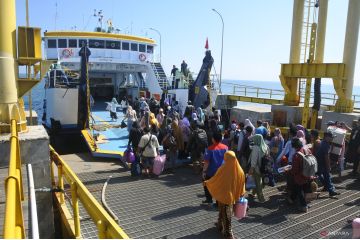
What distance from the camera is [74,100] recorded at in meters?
14.2

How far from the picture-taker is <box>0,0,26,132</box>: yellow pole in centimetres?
404

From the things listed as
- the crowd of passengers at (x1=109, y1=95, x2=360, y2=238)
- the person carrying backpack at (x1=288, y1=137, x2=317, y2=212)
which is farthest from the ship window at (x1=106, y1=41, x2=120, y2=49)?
the person carrying backpack at (x1=288, y1=137, x2=317, y2=212)

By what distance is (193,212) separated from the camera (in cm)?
574

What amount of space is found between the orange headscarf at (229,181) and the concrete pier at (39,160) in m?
2.32

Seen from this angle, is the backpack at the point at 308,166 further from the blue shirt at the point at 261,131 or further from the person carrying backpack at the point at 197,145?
the person carrying backpack at the point at 197,145

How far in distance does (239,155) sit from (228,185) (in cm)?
248

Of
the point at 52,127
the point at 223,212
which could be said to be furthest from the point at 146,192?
the point at 52,127

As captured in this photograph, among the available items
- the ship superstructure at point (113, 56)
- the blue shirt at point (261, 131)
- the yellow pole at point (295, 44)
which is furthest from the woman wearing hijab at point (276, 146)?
the ship superstructure at point (113, 56)

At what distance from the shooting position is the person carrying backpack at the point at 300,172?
550cm

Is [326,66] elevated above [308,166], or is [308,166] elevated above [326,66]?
[326,66]

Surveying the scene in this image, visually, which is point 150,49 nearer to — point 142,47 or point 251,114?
point 142,47

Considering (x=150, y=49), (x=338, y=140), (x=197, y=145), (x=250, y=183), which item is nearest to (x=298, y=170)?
(x=250, y=183)

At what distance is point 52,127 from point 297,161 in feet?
36.5

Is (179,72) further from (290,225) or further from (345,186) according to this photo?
(290,225)
